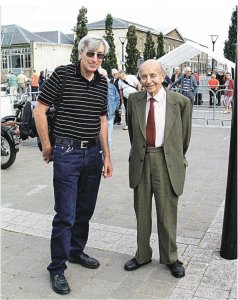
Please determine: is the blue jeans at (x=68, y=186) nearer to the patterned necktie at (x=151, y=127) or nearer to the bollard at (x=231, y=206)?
the patterned necktie at (x=151, y=127)

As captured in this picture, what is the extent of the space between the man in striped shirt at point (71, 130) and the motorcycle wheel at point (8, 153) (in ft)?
13.9

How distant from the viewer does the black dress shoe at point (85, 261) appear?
358cm

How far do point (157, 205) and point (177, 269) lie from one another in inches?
21.8

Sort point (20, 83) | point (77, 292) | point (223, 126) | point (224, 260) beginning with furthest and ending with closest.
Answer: point (20, 83) → point (223, 126) → point (224, 260) → point (77, 292)

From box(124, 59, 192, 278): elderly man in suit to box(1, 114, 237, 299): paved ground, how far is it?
214 millimetres

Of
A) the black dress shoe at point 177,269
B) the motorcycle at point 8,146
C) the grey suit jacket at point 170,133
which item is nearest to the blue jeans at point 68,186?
the grey suit jacket at point 170,133

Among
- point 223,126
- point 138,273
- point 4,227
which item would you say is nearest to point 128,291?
point 138,273

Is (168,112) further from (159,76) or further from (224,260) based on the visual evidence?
(224,260)

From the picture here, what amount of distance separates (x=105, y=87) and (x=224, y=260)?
1.86 m

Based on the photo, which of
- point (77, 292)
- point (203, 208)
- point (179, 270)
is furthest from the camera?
point (203, 208)

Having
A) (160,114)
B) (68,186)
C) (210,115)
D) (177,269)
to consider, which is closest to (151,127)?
(160,114)

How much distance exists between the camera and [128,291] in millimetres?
3197

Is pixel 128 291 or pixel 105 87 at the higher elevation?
pixel 105 87

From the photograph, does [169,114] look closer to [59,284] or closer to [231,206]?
[231,206]
